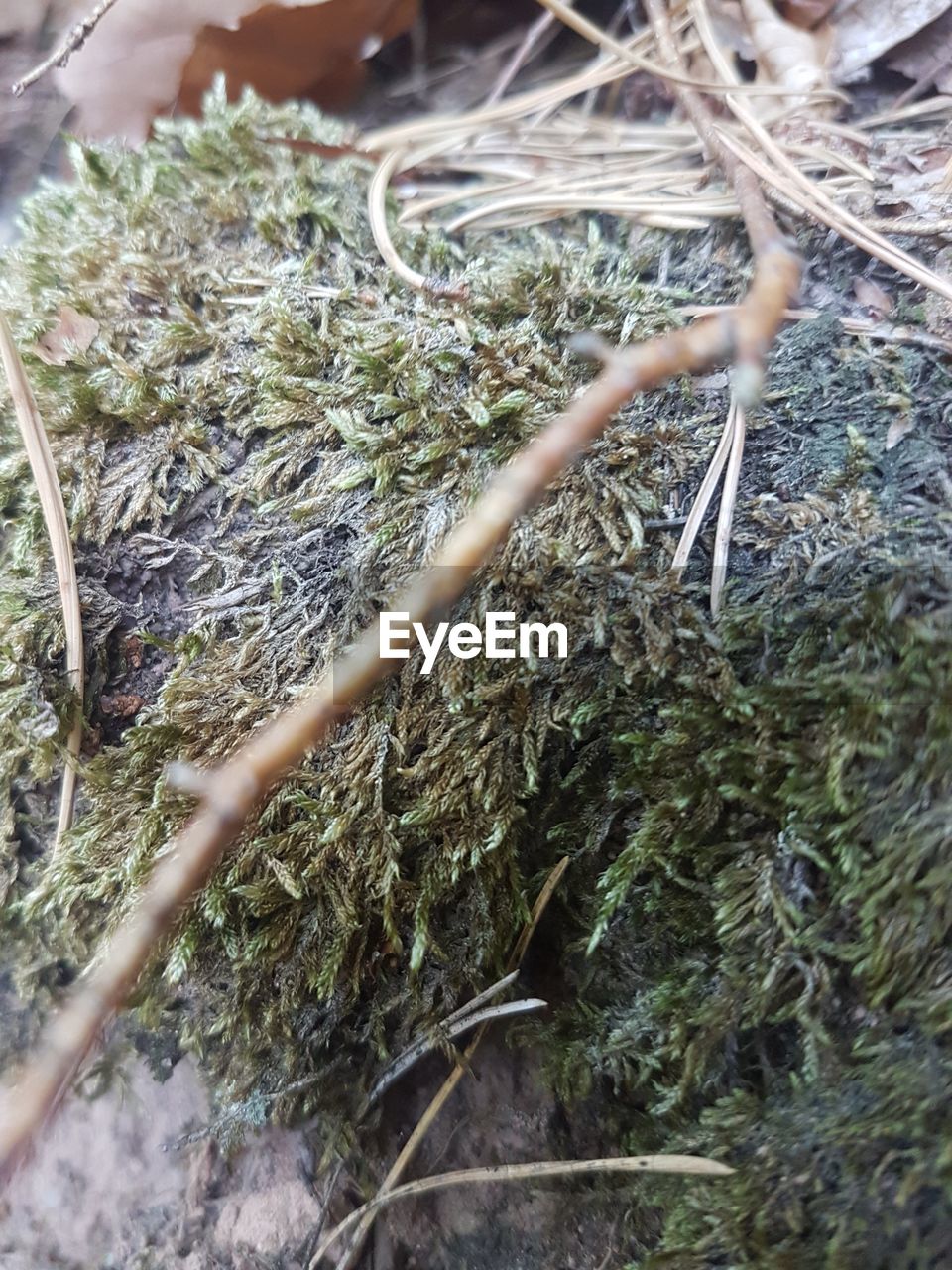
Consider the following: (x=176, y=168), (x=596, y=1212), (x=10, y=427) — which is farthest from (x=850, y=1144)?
(x=176, y=168)

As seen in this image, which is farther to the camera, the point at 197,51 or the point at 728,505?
the point at 197,51

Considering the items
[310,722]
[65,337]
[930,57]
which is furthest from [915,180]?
[65,337]

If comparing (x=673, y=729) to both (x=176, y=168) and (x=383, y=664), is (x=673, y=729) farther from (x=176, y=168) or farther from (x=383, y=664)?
(x=176, y=168)

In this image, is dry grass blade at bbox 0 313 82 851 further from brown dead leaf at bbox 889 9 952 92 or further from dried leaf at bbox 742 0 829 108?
brown dead leaf at bbox 889 9 952 92

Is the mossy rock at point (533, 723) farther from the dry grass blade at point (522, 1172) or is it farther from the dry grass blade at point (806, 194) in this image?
the dry grass blade at point (806, 194)

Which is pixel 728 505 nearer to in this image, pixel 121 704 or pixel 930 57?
pixel 121 704
